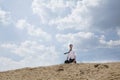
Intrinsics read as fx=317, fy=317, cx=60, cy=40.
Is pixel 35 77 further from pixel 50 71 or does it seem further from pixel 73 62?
pixel 73 62

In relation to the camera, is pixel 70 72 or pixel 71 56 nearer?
pixel 70 72

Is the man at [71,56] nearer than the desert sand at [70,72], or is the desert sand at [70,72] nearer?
the desert sand at [70,72]

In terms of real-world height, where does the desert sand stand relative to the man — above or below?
below

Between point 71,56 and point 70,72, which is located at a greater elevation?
point 71,56

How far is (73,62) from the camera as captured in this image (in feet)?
60.3

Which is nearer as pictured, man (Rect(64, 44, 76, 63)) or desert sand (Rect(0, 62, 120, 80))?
desert sand (Rect(0, 62, 120, 80))

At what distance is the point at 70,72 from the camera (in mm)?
16422

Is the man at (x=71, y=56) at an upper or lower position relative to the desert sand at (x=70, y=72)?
upper

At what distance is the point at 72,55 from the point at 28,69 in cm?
261

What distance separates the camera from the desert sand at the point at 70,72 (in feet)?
50.7

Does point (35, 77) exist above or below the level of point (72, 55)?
below

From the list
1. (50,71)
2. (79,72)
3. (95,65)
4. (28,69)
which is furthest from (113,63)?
(28,69)

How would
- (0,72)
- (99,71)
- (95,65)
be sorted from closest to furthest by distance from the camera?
(99,71), (95,65), (0,72)

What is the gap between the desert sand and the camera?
608 inches
